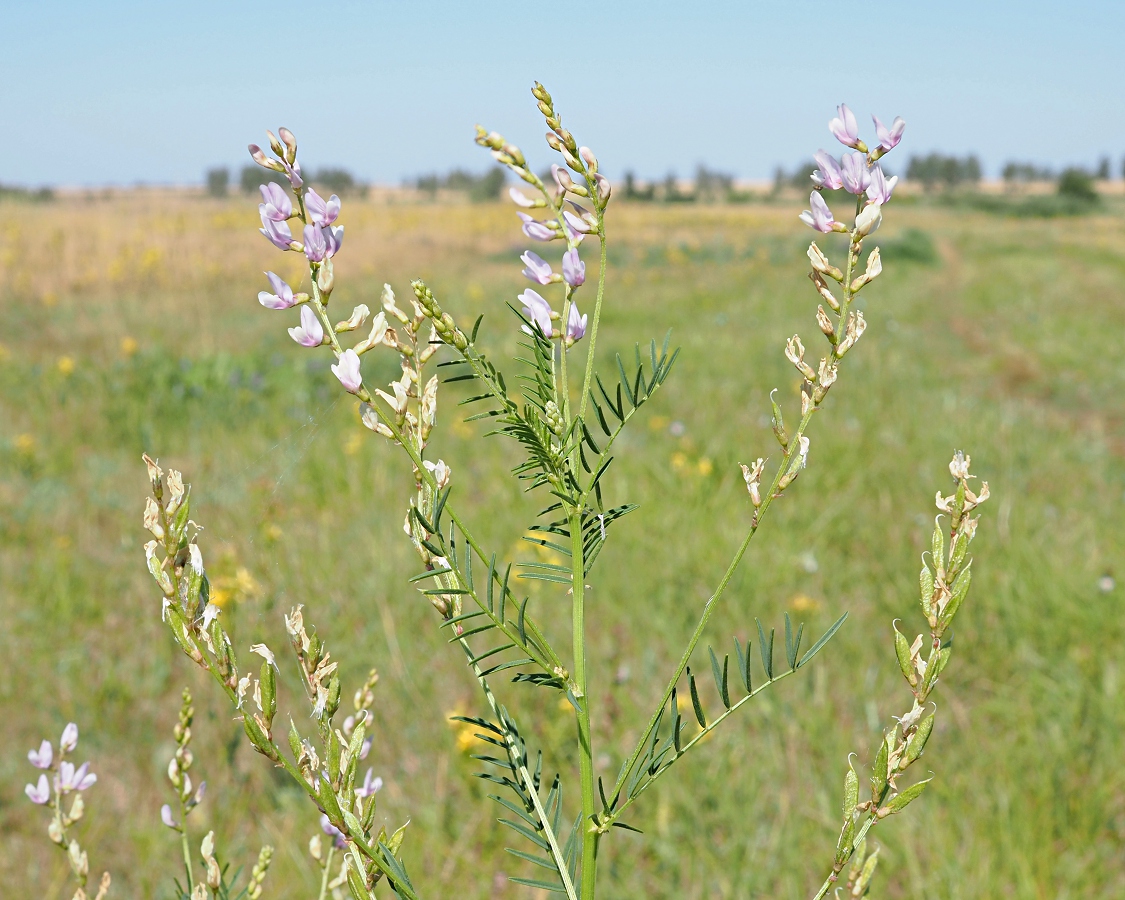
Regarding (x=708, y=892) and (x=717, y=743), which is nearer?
(x=708, y=892)

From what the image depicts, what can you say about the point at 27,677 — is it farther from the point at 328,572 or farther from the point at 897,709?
the point at 897,709

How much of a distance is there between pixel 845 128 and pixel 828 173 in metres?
0.04

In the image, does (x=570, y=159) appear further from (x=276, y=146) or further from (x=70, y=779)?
(x=70, y=779)

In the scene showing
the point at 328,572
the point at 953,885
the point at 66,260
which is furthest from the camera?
the point at 66,260

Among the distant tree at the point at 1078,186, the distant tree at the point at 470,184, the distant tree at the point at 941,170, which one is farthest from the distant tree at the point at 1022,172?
the distant tree at the point at 470,184

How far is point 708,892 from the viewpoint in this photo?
198cm

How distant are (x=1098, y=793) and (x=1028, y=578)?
3.73 feet

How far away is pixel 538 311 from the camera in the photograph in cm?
66

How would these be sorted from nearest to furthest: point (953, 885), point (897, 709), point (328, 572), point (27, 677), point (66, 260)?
point (953, 885), point (897, 709), point (27, 677), point (328, 572), point (66, 260)

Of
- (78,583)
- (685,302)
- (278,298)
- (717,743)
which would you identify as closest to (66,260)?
(685,302)

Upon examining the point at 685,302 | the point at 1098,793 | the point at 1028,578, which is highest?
the point at 685,302

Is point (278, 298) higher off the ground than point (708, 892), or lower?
higher

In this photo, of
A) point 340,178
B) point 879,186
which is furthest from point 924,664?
point 340,178

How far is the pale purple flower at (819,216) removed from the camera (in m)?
0.65
